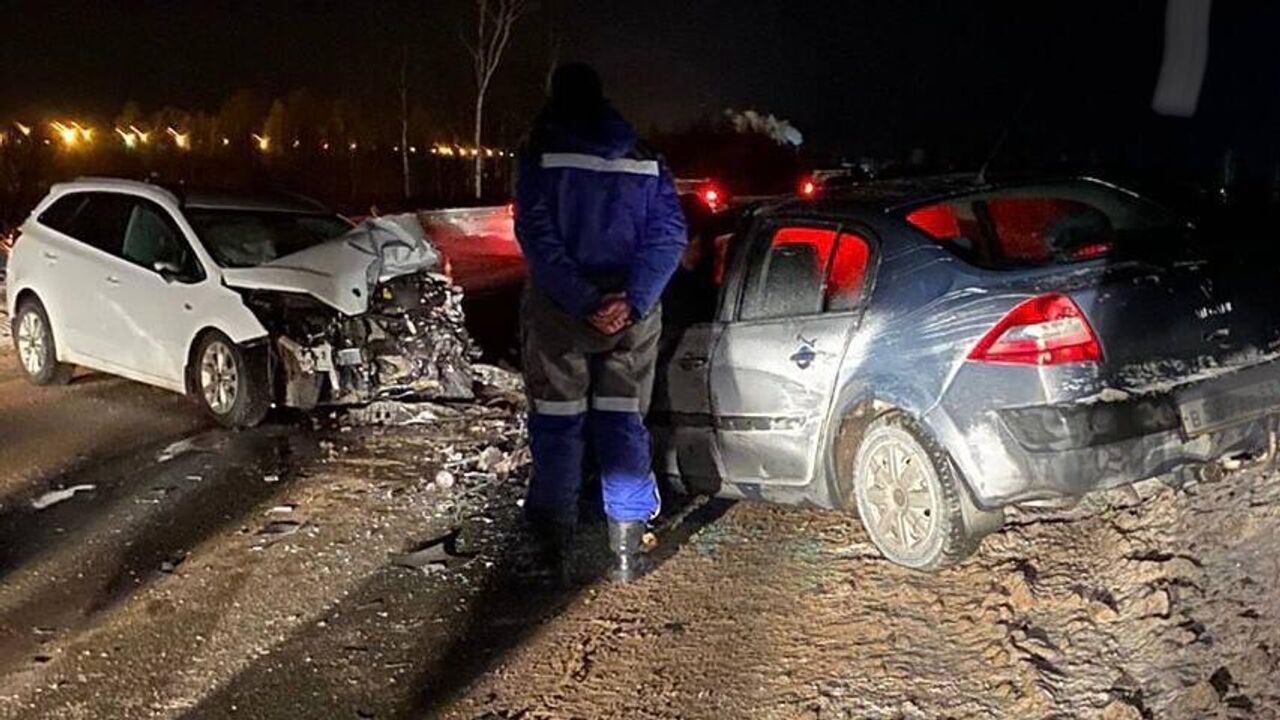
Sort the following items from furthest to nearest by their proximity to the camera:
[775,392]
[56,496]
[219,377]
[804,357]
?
1. [219,377]
2. [56,496]
3. [775,392]
4. [804,357]

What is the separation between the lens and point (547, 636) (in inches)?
173

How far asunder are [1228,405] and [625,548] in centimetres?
230

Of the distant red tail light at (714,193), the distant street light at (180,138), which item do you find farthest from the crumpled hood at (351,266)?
the distant street light at (180,138)

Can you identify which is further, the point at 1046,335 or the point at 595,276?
the point at 595,276

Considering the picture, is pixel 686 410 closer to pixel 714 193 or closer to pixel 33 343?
pixel 33 343

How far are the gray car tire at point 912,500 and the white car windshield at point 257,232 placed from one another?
5053 millimetres

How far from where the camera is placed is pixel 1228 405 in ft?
14.2

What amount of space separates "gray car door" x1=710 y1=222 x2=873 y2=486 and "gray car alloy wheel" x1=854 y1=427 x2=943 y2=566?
0.26m

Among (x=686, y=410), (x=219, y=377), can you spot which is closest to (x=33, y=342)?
(x=219, y=377)

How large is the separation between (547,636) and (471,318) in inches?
313

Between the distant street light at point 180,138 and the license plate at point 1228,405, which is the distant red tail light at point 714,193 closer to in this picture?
the license plate at point 1228,405

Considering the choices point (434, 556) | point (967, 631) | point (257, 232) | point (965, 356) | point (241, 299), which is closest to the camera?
point (967, 631)

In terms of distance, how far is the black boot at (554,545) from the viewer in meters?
5.09

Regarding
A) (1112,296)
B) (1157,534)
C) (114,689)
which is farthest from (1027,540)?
(114,689)
